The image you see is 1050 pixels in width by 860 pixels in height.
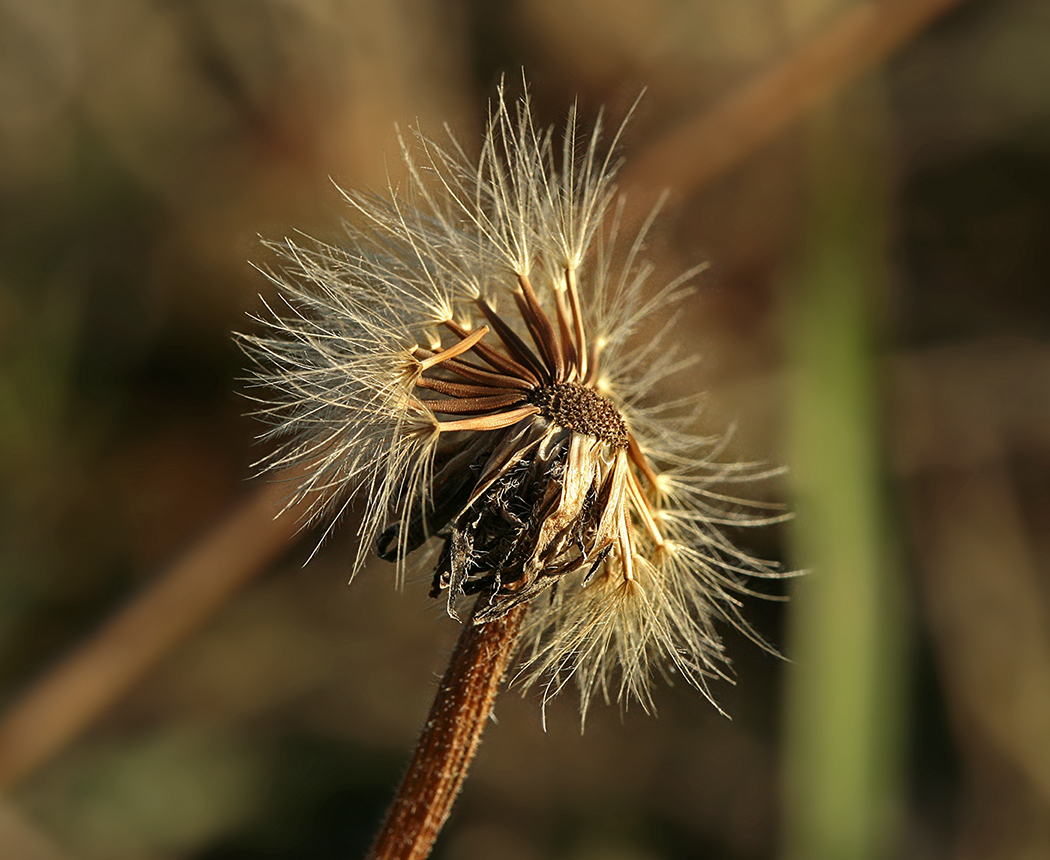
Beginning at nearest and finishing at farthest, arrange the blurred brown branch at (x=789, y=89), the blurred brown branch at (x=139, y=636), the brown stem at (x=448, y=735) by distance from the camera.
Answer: the brown stem at (x=448, y=735) < the blurred brown branch at (x=139, y=636) < the blurred brown branch at (x=789, y=89)

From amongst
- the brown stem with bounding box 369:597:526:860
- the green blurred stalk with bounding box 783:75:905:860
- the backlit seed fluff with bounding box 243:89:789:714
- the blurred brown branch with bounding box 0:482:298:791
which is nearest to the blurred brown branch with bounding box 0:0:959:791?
the blurred brown branch with bounding box 0:482:298:791

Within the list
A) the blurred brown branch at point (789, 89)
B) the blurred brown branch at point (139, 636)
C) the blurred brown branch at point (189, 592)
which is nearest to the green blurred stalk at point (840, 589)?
the blurred brown branch at point (789, 89)

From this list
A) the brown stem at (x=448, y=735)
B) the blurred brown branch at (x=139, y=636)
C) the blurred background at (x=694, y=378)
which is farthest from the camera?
the blurred background at (x=694, y=378)

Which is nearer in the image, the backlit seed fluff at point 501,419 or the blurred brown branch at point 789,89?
the backlit seed fluff at point 501,419

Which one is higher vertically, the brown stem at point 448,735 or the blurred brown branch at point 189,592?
the blurred brown branch at point 189,592

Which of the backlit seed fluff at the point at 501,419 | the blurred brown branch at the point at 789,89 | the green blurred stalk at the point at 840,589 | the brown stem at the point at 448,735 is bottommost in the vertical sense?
the brown stem at the point at 448,735

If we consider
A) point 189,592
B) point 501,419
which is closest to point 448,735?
point 501,419

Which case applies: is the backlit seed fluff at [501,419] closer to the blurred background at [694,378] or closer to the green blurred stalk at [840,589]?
the green blurred stalk at [840,589]
